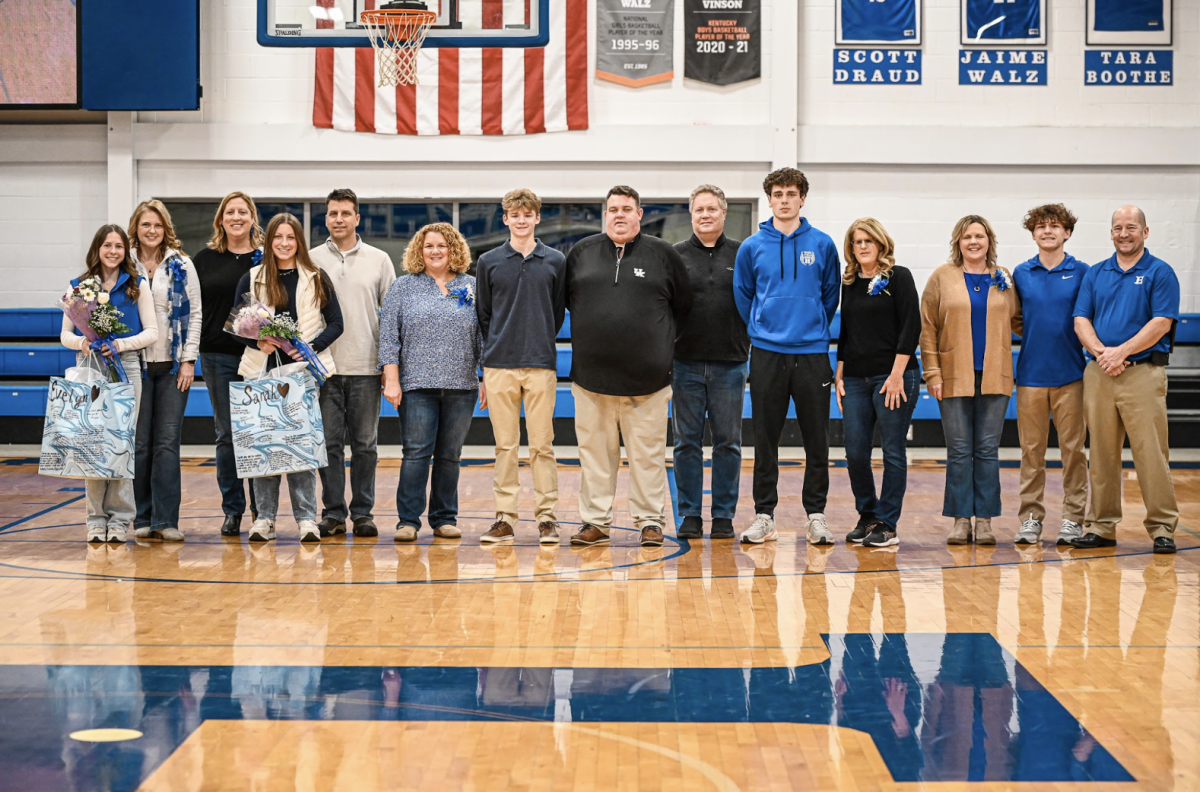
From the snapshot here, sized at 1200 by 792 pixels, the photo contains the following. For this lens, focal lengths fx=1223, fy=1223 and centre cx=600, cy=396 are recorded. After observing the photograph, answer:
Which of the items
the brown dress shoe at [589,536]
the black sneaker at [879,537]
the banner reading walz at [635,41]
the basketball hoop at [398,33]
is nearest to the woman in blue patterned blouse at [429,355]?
the brown dress shoe at [589,536]

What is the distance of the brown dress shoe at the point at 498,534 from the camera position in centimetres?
547

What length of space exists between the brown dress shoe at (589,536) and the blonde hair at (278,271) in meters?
1.55

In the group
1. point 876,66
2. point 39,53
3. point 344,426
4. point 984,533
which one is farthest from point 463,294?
point 39,53

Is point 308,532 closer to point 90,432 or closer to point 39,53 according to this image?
point 90,432

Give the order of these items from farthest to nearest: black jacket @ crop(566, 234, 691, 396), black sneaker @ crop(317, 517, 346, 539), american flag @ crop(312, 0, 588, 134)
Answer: american flag @ crop(312, 0, 588, 134) < black sneaker @ crop(317, 517, 346, 539) < black jacket @ crop(566, 234, 691, 396)

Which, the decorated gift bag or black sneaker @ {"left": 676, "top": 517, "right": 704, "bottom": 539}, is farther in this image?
black sneaker @ {"left": 676, "top": 517, "right": 704, "bottom": 539}

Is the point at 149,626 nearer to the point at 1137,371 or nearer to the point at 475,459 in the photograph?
the point at 1137,371

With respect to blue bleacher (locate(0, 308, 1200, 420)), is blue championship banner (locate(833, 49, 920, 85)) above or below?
above

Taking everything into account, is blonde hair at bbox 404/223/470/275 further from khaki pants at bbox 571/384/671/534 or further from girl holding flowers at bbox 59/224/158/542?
girl holding flowers at bbox 59/224/158/542

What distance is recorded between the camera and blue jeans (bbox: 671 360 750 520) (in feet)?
18.4

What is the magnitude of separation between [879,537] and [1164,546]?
47.3 inches

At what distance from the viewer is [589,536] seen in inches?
215

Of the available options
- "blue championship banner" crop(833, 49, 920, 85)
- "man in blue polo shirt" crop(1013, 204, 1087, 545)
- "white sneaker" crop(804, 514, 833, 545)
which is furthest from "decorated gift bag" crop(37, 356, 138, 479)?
"blue championship banner" crop(833, 49, 920, 85)

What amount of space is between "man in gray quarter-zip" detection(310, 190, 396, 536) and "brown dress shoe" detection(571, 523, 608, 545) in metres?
0.97
